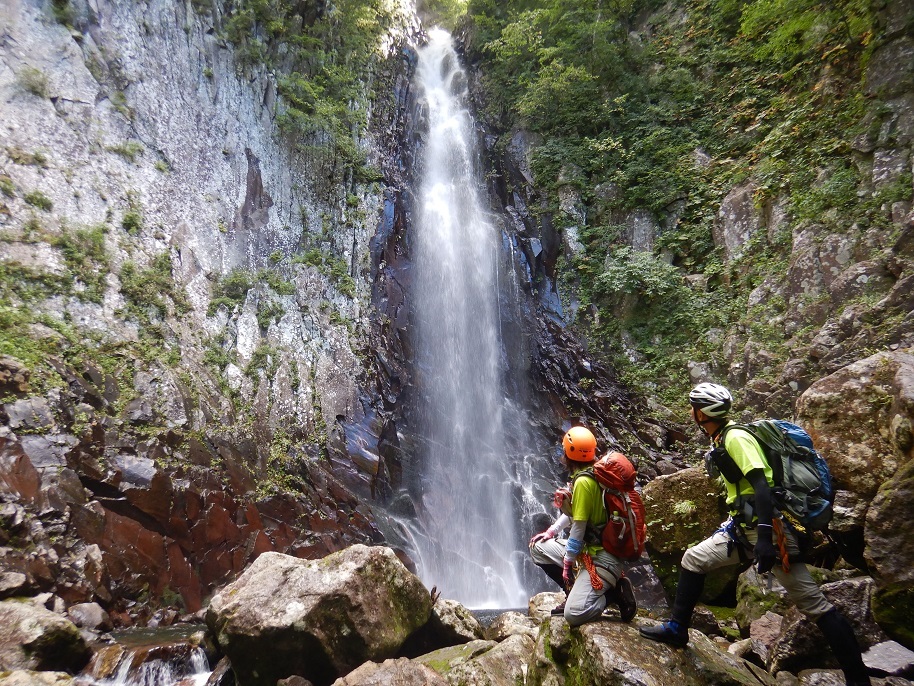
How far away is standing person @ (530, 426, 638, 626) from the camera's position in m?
3.34

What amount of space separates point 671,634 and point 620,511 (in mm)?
802

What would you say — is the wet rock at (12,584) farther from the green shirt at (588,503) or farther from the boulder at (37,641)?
the green shirt at (588,503)

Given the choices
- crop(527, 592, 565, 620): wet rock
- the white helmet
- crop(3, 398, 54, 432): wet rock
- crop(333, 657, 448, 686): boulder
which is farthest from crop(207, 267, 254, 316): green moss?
the white helmet

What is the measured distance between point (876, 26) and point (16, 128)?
16.2m

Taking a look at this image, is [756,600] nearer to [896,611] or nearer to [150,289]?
[896,611]

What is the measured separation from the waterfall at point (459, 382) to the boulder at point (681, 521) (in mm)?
4469

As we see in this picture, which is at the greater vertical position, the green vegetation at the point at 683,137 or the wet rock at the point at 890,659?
the green vegetation at the point at 683,137

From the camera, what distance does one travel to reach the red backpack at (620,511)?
336 centimetres

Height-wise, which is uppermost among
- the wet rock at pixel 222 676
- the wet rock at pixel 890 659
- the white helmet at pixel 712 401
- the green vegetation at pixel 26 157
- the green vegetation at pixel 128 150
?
the green vegetation at pixel 128 150

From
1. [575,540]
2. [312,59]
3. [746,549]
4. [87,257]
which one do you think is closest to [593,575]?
[575,540]

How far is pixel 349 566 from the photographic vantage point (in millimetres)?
5113

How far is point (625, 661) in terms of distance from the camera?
291 cm

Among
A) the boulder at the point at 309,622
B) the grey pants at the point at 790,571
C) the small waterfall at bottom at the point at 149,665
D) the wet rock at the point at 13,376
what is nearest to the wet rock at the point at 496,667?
the boulder at the point at 309,622

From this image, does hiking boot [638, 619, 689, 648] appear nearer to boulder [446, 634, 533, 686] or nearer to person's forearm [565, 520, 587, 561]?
person's forearm [565, 520, 587, 561]
